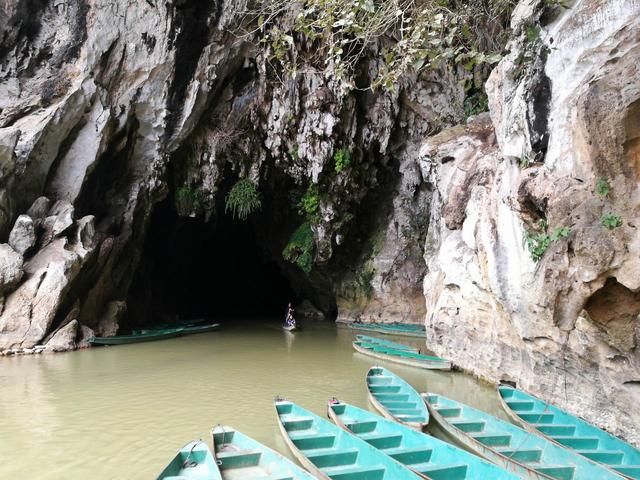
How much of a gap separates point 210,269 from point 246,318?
5.81 meters

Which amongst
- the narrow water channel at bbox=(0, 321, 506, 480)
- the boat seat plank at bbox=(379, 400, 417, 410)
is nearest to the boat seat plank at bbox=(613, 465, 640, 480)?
the narrow water channel at bbox=(0, 321, 506, 480)

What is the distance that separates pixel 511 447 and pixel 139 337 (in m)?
12.5

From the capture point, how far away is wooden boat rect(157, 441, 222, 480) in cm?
492

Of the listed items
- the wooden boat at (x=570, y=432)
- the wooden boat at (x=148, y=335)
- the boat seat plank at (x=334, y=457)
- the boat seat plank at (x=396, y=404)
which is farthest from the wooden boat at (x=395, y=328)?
the boat seat plank at (x=334, y=457)

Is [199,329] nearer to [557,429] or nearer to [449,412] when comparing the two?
[449,412]

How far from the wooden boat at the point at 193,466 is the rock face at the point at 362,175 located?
16.4 feet

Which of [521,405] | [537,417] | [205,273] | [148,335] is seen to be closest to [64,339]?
[148,335]

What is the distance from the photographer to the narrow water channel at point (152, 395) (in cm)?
605

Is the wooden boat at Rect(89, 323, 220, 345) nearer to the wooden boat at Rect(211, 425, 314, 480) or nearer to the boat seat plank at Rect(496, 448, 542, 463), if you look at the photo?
the wooden boat at Rect(211, 425, 314, 480)

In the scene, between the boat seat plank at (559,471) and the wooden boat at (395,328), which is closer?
the boat seat plank at (559,471)

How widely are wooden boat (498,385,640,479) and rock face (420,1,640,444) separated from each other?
46 centimetres

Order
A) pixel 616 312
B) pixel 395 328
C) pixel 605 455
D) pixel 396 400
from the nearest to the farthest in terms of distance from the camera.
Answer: pixel 605 455 → pixel 616 312 → pixel 396 400 → pixel 395 328

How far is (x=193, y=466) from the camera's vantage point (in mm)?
5230

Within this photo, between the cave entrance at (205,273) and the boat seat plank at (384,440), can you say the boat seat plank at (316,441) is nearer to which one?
the boat seat plank at (384,440)
